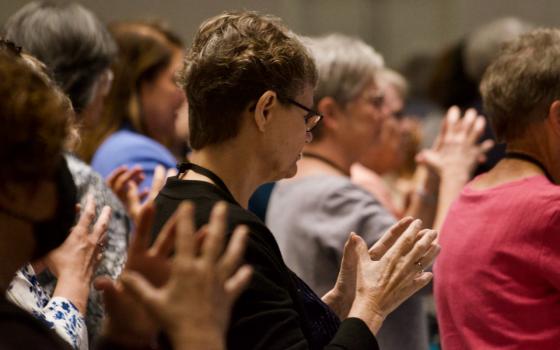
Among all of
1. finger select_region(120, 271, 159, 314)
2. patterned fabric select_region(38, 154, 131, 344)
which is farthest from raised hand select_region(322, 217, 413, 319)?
finger select_region(120, 271, 159, 314)

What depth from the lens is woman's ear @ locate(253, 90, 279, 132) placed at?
192 cm

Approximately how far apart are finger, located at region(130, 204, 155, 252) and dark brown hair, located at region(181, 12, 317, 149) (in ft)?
1.86

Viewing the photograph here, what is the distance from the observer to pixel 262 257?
178cm

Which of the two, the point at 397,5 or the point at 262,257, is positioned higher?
the point at 262,257

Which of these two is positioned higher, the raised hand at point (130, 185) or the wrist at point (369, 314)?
the wrist at point (369, 314)

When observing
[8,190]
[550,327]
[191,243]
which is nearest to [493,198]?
[550,327]

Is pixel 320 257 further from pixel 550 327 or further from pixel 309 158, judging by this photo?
pixel 550 327

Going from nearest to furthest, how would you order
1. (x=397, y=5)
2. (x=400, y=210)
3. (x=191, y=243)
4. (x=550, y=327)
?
1. (x=191, y=243)
2. (x=550, y=327)
3. (x=400, y=210)
4. (x=397, y=5)

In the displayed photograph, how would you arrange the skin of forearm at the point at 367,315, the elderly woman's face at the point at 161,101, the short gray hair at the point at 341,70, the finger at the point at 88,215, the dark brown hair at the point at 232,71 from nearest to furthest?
the skin of forearm at the point at 367,315
the dark brown hair at the point at 232,71
the finger at the point at 88,215
the short gray hair at the point at 341,70
the elderly woman's face at the point at 161,101

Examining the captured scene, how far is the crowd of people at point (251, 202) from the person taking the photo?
136cm

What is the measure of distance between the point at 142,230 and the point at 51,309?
2.24ft

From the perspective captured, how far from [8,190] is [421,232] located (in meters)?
0.87

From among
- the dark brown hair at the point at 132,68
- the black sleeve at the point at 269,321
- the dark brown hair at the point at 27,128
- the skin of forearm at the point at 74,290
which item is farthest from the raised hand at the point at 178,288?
the dark brown hair at the point at 132,68

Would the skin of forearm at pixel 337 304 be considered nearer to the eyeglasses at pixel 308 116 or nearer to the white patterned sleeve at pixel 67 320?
the eyeglasses at pixel 308 116
